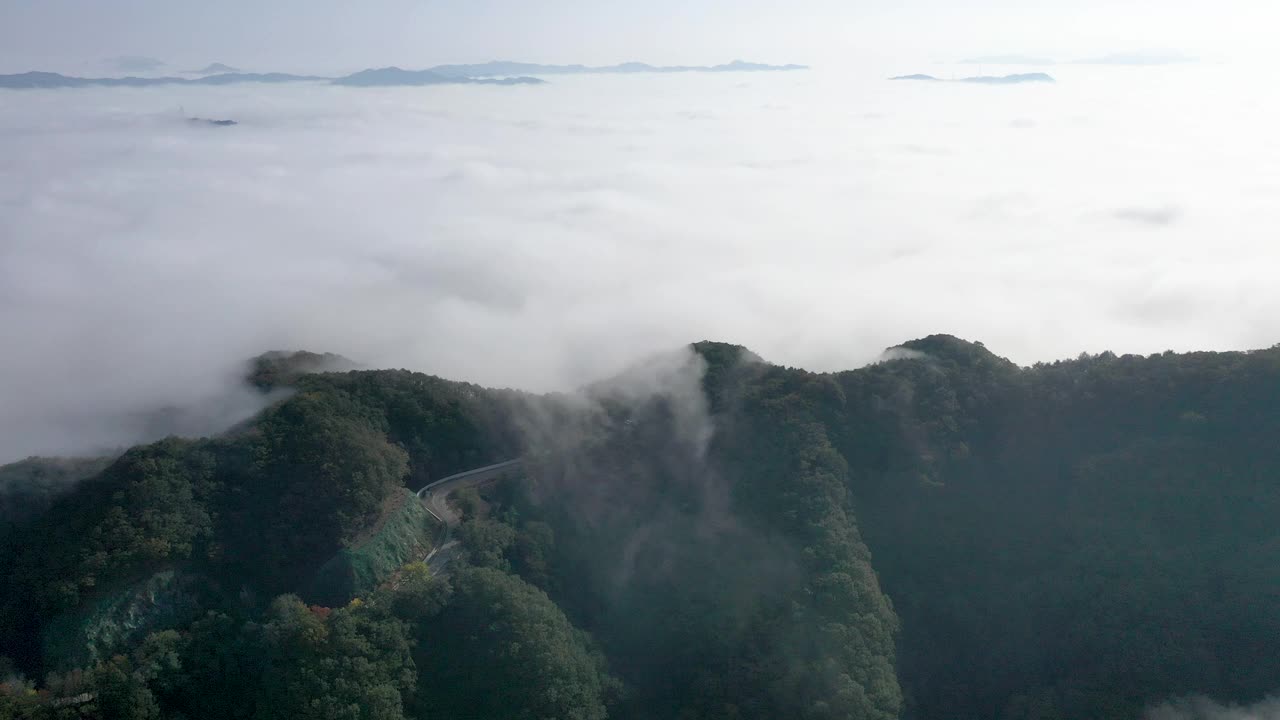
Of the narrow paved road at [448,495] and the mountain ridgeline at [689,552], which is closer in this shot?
the mountain ridgeline at [689,552]

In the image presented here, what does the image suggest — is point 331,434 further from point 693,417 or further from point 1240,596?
point 1240,596

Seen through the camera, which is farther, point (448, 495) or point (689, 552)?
point (448, 495)

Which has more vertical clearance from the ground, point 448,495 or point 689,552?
point 448,495

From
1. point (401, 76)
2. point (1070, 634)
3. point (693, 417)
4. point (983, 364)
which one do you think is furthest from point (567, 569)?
point (401, 76)

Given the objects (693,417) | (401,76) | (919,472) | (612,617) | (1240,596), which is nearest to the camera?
(1240,596)
